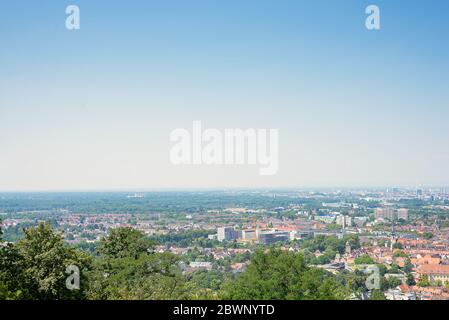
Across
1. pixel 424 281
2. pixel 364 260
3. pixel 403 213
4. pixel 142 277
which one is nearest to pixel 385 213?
pixel 403 213

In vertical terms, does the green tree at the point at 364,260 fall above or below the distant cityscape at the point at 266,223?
below

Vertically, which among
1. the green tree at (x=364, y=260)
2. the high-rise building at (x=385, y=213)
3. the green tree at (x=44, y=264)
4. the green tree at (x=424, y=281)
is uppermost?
the high-rise building at (x=385, y=213)

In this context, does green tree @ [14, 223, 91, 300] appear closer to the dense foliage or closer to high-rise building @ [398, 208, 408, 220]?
the dense foliage

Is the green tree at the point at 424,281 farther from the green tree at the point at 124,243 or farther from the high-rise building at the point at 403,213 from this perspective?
the green tree at the point at 124,243

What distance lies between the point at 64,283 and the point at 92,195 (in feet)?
15.6

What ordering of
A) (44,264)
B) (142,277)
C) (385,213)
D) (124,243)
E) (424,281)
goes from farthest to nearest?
(385,213)
(124,243)
(142,277)
(424,281)
(44,264)

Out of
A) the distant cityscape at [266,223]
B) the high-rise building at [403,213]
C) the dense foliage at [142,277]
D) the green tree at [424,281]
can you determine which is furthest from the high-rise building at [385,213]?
the dense foliage at [142,277]

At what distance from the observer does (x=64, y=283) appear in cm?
787

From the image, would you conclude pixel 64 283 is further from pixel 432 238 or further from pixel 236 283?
pixel 432 238

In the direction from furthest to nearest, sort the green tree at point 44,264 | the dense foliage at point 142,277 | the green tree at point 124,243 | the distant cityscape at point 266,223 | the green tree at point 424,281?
the distant cityscape at point 266,223
the green tree at point 124,243
the green tree at point 424,281
the green tree at point 44,264
the dense foliage at point 142,277

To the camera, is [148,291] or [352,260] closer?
[148,291]

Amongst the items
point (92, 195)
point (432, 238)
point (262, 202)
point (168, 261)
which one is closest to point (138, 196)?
point (92, 195)

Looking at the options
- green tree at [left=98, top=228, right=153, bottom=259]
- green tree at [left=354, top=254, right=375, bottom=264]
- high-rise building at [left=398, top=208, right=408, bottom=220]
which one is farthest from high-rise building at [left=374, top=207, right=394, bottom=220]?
green tree at [left=98, top=228, right=153, bottom=259]

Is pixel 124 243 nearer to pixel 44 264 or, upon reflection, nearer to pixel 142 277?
pixel 142 277
